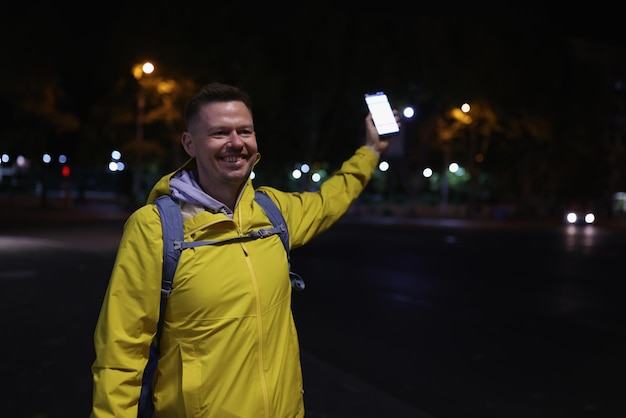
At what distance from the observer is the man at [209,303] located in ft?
7.64

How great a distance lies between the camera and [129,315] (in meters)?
2.34

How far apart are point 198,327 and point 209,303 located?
0.29 ft

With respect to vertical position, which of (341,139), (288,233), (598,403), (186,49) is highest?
(186,49)

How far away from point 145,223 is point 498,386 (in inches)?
194

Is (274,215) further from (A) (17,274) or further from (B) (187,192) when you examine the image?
(A) (17,274)

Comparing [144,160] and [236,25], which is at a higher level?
[236,25]

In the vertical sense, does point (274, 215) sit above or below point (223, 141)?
below

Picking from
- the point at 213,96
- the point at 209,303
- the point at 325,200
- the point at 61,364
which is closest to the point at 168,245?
the point at 209,303

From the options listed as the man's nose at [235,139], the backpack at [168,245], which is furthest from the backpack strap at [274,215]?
the man's nose at [235,139]

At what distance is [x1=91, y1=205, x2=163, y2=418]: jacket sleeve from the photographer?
2303 millimetres

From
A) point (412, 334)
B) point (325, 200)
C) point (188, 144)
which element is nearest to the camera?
point (188, 144)

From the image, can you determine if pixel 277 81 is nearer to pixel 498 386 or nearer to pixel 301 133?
pixel 301 133

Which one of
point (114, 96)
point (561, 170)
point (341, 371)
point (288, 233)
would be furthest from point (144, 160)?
point (288, 233)

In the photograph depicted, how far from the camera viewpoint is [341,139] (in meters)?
48.7
